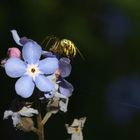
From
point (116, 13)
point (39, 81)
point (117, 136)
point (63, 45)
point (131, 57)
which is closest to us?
point (39, 81)

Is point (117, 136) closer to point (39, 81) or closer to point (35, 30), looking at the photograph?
point (35, 30)

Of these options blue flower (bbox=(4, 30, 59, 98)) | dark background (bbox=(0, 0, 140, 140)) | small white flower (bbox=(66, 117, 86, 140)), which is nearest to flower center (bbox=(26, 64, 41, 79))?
blue flower (bbox=(4, 30, 59, 98))

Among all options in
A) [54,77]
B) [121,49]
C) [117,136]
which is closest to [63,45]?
[54,77]

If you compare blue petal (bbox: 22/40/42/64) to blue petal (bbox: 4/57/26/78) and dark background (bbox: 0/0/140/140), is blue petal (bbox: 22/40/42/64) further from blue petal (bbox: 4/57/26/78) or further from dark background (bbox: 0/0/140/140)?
dark background (bbox: 0/0/140/140)

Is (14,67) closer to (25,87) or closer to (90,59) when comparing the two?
(25,87)

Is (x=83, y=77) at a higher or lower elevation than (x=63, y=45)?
lower

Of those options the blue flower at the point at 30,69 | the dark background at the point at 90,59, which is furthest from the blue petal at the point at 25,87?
the dark background at the point at 90,59

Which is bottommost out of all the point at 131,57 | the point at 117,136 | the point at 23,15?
the point at 117,136

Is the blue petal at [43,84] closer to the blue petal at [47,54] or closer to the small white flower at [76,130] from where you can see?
the blue petal at [47,54]
